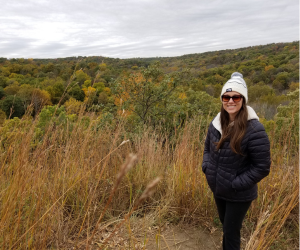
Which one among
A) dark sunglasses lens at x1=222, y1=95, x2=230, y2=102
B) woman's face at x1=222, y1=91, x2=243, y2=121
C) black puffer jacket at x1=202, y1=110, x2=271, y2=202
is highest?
dark sunglasses lens at x1=222, y1=95, x2=230, y2=102

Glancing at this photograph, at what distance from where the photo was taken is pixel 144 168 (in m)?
2.56

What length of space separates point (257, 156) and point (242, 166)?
6.0 inches

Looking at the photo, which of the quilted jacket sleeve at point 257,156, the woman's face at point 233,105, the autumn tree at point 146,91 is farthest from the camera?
the autumn tree at point 146,91

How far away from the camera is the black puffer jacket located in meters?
1.47

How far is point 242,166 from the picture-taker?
1590mm

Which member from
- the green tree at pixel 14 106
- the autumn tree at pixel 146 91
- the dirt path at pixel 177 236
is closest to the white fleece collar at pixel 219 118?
the dirt path at pixel 177 236

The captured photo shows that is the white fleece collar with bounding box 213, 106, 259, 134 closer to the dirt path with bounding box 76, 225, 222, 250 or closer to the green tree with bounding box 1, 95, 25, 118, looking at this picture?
the dirt path with bounding box 76, 225, 222, 250

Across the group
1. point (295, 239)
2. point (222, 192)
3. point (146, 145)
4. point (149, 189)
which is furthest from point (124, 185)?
point (149, 189)

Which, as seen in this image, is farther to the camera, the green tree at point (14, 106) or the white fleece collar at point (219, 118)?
the green tree at point (14, 106)

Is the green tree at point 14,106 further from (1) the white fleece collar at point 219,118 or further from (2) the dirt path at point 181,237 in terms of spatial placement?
(1) the white fleece collar at point 219,118

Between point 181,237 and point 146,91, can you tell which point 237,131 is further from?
point 146,91

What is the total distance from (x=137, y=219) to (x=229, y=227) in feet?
3.11

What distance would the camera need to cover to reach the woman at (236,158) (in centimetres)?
148

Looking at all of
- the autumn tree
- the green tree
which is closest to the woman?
the green tree
